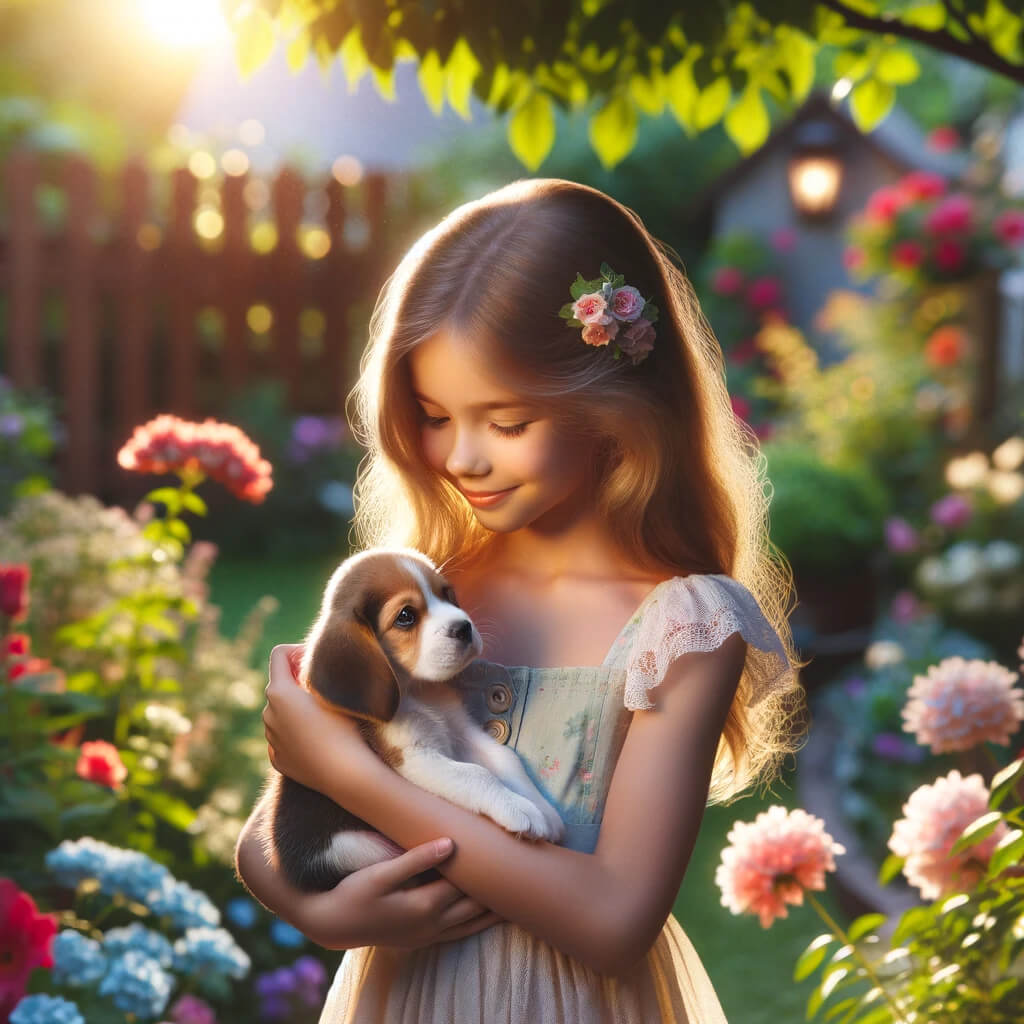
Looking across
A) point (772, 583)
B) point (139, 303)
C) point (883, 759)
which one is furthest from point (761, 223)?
point (772, 583)

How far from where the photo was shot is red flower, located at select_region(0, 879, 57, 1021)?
2.50 meters

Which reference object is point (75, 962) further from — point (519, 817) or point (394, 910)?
point (519, 817)

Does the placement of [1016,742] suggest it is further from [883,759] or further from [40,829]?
[40,829]

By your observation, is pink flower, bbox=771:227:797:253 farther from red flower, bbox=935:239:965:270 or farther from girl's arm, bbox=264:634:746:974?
girl's arm, bbox=264:634:746:974

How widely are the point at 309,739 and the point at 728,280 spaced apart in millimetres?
12734

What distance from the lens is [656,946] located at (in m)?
2.09

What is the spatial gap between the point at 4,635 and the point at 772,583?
2.28 m

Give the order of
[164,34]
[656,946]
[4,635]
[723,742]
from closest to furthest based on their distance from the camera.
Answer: [656,946], [723,742], [4,635], [164,34]

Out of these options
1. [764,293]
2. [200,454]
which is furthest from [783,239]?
[200,454]

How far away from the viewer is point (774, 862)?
Answer: 2.45 meters

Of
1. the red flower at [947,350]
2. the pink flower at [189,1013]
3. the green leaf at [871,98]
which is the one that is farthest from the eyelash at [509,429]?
the red flower at [947,350]

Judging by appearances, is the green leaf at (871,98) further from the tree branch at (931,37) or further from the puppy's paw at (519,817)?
the puppy's paw at (519,817)

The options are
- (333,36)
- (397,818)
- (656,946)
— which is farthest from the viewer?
(333,36)

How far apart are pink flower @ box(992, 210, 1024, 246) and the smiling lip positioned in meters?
9.19
